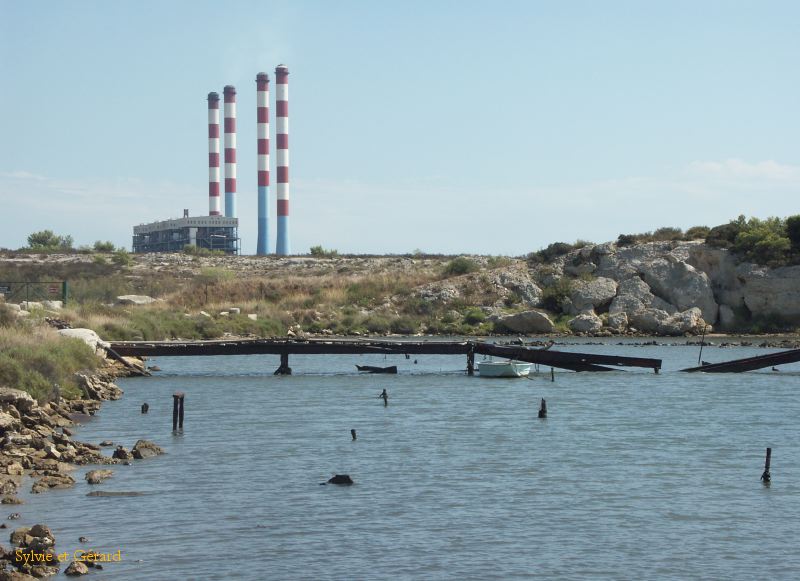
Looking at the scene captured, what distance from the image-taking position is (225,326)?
7062cm

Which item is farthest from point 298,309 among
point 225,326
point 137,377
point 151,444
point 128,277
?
point 151,444

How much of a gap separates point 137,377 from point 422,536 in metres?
33.4

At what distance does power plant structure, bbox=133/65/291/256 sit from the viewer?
135 metres

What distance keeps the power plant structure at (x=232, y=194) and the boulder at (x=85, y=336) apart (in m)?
81.6

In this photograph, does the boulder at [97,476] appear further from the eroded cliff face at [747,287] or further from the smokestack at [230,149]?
the smokestack at [230,149]

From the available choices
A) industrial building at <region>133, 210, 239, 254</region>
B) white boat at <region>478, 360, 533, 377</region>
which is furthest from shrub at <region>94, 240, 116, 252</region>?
white boat at <region>478, 360, 533, 377</region>

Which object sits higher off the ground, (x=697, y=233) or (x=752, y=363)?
(x=697, y=233)

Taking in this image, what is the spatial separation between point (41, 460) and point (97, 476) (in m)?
1.82

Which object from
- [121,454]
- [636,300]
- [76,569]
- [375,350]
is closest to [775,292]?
[636,300]

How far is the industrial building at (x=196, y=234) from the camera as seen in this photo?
134m

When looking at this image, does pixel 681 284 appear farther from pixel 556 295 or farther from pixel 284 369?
pixel 284 369

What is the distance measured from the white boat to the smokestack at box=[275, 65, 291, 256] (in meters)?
87.3

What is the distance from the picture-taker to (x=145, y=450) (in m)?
28.6

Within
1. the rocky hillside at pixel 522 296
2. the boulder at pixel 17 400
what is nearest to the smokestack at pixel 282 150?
the rocky hillside at pixel 522 296
